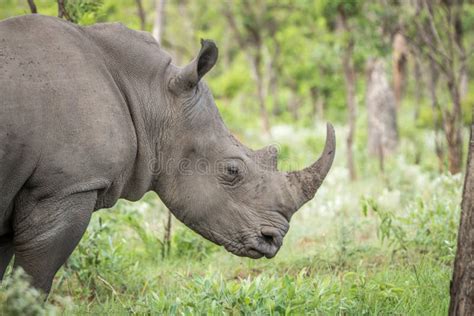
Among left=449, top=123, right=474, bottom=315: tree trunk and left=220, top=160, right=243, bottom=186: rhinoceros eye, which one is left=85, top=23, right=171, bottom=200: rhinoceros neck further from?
left=449, top=123, right=474, bottom=315: tree trunk

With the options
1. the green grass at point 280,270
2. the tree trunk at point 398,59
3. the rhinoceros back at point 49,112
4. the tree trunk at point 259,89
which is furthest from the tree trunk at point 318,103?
the rhinoceros back at point 49,112

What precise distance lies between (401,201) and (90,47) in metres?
5.86

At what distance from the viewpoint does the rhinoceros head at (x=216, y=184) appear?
4.61 metres

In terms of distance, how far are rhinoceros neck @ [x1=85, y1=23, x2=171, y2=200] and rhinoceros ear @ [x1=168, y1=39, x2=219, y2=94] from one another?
0.11 metres

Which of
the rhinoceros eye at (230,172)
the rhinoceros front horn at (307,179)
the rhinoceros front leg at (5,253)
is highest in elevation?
the rhinoceros front horn at (307,179)

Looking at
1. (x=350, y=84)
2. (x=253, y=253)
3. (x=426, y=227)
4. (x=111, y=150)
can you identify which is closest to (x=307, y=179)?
(x=253, y=253)

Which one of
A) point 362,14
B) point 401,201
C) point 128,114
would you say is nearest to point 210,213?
point 128,114

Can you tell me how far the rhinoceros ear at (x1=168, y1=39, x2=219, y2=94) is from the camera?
440 cm

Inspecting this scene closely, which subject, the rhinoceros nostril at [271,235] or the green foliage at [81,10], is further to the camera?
the green foliage at [81,10]

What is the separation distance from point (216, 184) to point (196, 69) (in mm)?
714

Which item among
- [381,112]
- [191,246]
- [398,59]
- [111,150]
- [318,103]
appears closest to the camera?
[111,150]

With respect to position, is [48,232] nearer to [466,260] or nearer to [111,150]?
[111,150]

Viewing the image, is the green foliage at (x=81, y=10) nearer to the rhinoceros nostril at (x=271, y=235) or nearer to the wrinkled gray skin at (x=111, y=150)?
Result: the wrinkled gray skin at (x=111, y=150)

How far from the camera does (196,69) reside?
177 inches
